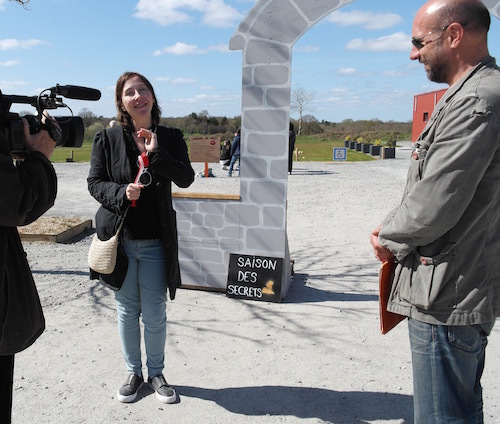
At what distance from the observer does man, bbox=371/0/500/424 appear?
5.90 ft

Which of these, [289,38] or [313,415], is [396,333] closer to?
[313,415]

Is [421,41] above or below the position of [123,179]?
above

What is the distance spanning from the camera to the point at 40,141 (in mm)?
2039

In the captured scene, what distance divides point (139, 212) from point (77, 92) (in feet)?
3.42

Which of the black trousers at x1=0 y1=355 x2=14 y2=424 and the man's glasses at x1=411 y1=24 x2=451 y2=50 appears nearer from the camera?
the man's glasses at x1=411 y1=24 x2=451 y2=50

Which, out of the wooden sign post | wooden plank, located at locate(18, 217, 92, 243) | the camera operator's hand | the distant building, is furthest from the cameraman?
the distant building

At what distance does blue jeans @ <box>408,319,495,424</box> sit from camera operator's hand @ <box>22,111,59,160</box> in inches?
65.7

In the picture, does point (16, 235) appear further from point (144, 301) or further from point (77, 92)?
point (144, 301)

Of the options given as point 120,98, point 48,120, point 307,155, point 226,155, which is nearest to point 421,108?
point 307,155

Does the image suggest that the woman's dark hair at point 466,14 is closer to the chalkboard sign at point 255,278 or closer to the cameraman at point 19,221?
the cameraman at point 19,221

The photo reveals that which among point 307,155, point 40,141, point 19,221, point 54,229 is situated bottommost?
point 54,229

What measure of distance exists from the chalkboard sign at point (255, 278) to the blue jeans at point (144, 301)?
75.3 inches

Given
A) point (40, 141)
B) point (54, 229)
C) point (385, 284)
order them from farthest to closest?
point (54, 229), point (385, 284), point (40, 141)

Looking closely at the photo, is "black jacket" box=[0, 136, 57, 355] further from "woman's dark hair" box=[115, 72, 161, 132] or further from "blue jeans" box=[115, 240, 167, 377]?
"woman's dark hair" box=[115, 72, 161, 132]
